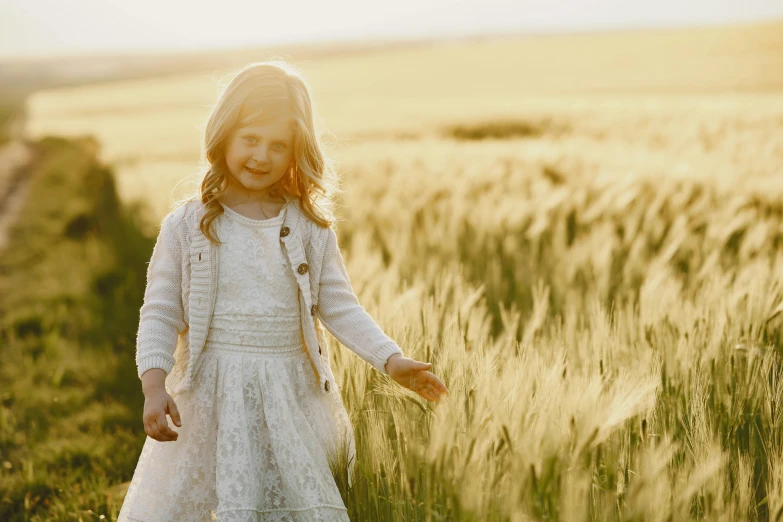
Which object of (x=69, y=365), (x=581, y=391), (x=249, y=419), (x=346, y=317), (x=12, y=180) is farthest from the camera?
(x=12, y=180)

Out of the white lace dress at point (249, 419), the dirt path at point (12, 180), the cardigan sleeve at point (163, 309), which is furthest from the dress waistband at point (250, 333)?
the dirt path at point (12, 180)

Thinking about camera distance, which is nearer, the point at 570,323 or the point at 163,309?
the point at 163,309

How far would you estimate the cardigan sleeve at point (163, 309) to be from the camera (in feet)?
6.88

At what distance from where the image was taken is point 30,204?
33.9 feet

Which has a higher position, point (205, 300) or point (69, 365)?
point (205, 300)

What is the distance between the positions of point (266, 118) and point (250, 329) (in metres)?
0.57

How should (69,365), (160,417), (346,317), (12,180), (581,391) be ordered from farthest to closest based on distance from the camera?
1. (12,180)
2. (69,365)
3. (346,317)
4. (160,417)
5. (581,391)

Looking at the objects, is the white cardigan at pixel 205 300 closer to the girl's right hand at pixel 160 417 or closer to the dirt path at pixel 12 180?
the girl's right hand at pixel 160 417

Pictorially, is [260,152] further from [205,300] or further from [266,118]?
[205,300]

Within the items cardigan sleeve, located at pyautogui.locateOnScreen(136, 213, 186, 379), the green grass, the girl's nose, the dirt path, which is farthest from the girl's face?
the dirt path

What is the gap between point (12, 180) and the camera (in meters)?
13.8

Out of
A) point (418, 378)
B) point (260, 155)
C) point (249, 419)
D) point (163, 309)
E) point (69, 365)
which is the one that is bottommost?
point (69, 365)

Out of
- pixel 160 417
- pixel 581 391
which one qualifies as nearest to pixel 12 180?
pixel 160 417

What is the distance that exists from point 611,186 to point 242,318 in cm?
339
